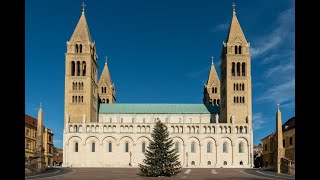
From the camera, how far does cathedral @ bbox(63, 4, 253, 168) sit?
277 feet

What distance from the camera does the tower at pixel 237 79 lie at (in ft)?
289

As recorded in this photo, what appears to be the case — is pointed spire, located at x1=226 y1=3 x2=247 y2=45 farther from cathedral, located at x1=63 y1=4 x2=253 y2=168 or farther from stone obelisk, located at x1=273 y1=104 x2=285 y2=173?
stone obelisk, located at x1=273 y1=104 x2=285 y2=173

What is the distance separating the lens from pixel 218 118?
317 feet

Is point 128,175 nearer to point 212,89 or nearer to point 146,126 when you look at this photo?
point 146,126

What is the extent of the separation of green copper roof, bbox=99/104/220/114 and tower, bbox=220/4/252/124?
8.88 metres

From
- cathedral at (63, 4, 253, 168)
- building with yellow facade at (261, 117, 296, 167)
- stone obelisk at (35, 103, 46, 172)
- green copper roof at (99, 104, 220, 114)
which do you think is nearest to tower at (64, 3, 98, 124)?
cathedral at (63, 4, 253, 168)

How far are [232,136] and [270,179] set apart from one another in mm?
42364

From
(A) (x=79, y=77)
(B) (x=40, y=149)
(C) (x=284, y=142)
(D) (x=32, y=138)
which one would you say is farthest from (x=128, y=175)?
(A) (x=79, y=77)

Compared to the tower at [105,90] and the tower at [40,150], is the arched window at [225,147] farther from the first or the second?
the tower at [40,150]

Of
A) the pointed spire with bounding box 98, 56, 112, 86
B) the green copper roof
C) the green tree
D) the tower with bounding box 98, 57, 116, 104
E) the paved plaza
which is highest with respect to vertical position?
the pointed spire with bounding box 98, 56, 112, 86

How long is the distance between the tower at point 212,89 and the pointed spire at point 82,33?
3853 cm
